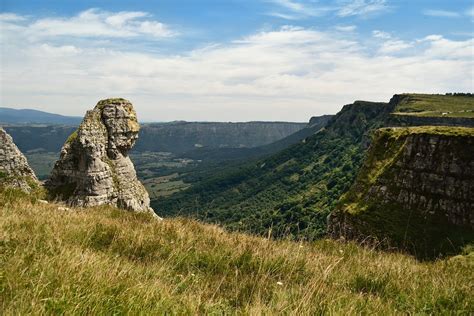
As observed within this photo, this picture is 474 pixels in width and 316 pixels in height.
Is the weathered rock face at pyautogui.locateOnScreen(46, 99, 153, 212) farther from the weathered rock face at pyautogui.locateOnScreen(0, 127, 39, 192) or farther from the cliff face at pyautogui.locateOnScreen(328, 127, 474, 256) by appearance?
the cliff face at pyautogui.locateOnScreen(328, 127, 474, 256)

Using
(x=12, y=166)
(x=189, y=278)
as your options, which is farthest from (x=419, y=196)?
(x=12, y=166)

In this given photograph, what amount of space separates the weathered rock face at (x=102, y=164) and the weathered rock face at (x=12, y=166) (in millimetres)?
3446

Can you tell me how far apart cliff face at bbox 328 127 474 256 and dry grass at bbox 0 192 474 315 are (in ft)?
62.3

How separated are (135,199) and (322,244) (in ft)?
91.1

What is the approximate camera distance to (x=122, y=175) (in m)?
34.4

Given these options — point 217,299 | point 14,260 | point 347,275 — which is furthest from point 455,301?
point 14,260

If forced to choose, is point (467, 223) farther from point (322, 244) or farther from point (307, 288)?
point (307, 288)

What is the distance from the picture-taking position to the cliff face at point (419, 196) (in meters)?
25.6

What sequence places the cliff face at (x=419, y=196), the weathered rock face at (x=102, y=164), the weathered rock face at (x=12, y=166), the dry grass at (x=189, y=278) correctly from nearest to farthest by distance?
1. the dry grass at (x=189, y=278)
2. the weathered rock face at (x=12, y=166)
3. the cliff face at (x=419, y=196)
4. the weathered rock face at (x=102, y=164)

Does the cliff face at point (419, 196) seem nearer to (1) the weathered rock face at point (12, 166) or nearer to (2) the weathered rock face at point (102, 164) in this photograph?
(2) the weathered rock face at point (102, 164)

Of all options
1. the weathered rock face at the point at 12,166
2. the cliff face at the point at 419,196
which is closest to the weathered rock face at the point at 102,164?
the weathered rock face at the point at 12,166

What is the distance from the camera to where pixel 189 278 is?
467 centimetres

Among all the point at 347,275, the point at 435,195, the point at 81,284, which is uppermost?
the point at 81,284

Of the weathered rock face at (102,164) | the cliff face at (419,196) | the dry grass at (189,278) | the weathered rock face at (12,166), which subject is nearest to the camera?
the dry grass at (189,278)
